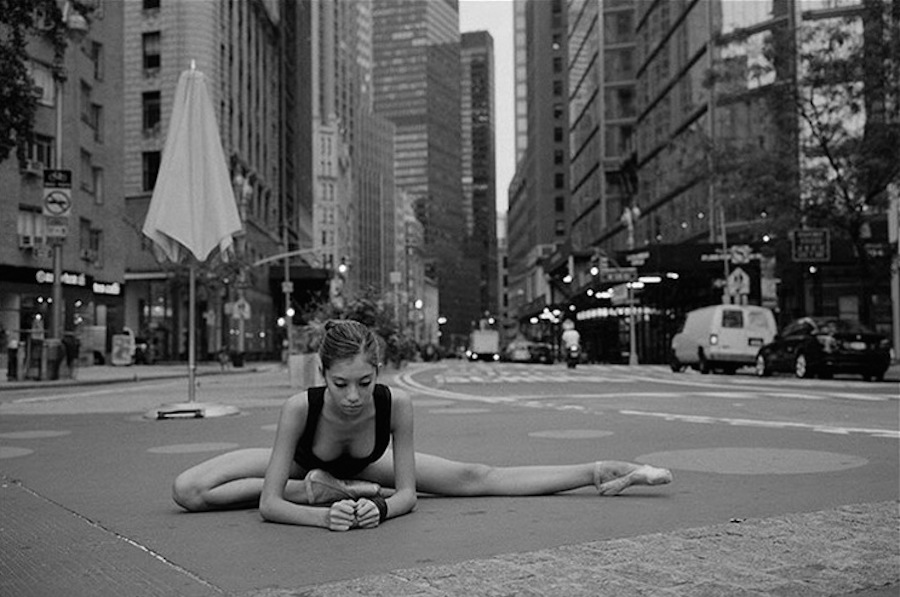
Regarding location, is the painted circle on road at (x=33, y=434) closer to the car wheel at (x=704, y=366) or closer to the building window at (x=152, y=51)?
the car wheel at (x=704, y=366)

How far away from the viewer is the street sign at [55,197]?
25.8 m

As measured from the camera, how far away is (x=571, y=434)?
10234mm

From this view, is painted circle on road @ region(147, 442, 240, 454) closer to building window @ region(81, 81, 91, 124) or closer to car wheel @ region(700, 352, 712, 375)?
car wheel @ region(700, 352, 712, 375)

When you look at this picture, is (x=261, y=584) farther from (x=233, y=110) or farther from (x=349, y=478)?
(x=233, y=110)

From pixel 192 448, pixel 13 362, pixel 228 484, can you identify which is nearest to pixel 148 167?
pixel 13 362

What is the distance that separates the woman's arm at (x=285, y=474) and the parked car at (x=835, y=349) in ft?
73.3

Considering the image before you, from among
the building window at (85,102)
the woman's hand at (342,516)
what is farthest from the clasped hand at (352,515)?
the building window at (85,102)

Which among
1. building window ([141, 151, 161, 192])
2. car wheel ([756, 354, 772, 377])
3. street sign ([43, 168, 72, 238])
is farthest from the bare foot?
building window ([141, 151, 161, 192])

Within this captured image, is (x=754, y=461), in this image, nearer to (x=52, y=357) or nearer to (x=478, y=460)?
(x=478, y=460)

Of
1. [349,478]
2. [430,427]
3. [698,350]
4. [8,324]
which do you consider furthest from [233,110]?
[349,478]

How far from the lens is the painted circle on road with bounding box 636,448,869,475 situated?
711 centimetres

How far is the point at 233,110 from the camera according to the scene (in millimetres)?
70750

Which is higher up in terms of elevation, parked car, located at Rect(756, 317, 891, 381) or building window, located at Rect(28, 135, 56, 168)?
building window, located at Rect(28, 135, 56, 168)

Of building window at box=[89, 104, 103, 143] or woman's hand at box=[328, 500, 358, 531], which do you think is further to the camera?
building window at box=[89, 104, 103, 143]
